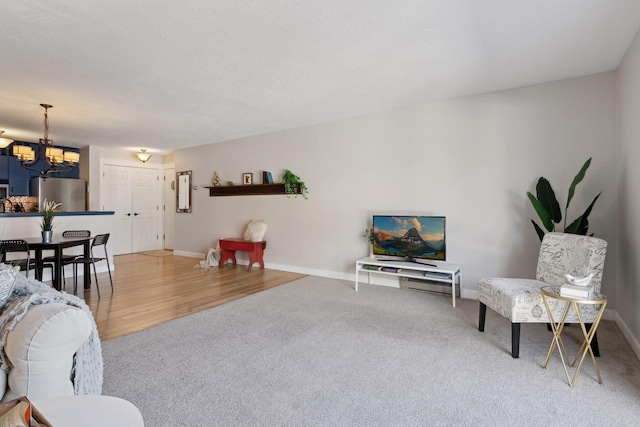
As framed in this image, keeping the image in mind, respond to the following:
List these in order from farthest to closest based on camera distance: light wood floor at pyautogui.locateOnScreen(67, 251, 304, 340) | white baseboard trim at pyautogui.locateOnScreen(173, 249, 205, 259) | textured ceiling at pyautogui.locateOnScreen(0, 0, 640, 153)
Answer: white baseboard trim at pyautogui.locateOnScreen(173, 249, 205, 259)
light wood floor at pyautogui.locateOnScreen(67, 251, 304, 340)
textured ceiling at pyautogui.locateOnScreen(0, 0, 640, 153)

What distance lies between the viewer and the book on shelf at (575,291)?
2.08 m

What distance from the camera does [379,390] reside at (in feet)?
6.56

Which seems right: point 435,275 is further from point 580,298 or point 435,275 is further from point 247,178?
point 247,178

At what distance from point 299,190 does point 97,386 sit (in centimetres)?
412

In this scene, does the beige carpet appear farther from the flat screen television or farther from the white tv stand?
the flat screen television

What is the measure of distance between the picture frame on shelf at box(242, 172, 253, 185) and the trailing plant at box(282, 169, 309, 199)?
89 centimetres

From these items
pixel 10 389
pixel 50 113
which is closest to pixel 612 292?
pixel 10 389

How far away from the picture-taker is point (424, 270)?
12.6 ft

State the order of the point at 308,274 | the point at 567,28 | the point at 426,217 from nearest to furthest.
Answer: the point at 567,28 < the point at 426,217 < the point at 308,274

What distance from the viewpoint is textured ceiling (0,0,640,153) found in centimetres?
223

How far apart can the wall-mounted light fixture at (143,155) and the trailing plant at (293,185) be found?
Answer: 3.83m

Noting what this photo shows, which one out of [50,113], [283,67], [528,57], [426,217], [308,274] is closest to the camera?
[528,57]

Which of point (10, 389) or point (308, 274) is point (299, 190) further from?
point (10, 389)

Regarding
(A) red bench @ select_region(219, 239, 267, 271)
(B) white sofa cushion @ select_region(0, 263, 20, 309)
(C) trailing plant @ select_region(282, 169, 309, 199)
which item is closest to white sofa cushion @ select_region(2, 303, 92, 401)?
(B) white sofa cushion @ select_region(0, 263, 20, 309)
